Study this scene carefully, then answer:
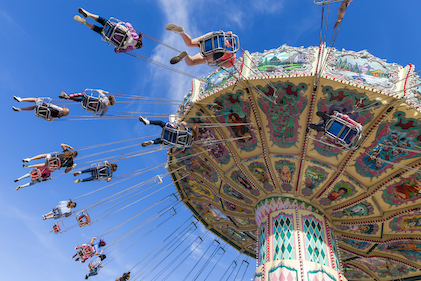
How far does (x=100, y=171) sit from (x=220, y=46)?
5.09 m

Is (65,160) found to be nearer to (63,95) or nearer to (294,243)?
(63,95)

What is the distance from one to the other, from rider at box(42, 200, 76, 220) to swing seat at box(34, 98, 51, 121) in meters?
3.18

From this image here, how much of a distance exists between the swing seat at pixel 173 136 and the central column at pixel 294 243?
3797 mm

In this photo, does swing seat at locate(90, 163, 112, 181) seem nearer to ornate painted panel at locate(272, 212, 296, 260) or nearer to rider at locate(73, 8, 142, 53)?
rider at locate(73, 8, 142, 53)

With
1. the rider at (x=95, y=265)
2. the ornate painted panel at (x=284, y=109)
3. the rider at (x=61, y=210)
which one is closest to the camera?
the ornate painted panel at (x=284, y=109)

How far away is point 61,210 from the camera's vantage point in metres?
9.50

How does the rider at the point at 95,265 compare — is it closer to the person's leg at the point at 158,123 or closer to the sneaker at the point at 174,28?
the person's leg at the point at 158,123

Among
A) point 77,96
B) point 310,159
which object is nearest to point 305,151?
point 310,159

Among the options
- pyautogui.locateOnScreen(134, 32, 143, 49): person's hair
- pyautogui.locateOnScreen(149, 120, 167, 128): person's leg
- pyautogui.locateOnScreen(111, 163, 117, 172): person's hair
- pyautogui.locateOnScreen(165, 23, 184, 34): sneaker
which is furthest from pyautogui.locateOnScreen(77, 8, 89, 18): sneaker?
pyautogui.locateOnScreen(111, 163, 117, 172): person's hair

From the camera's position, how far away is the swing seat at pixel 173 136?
27.9ft

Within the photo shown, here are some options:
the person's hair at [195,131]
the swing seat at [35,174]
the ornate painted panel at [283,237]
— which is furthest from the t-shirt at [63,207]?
the ornate painted panel at [283,237]

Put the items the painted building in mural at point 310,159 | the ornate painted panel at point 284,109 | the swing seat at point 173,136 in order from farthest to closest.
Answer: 1. the swing seat at point 173,136
2. the ornate painted panel at point 284,109
3. the painted building in mural at point 310,159

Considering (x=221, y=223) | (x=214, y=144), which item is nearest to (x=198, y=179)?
(x=214, y=144)

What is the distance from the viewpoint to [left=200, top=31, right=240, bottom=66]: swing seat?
647 centimetres
